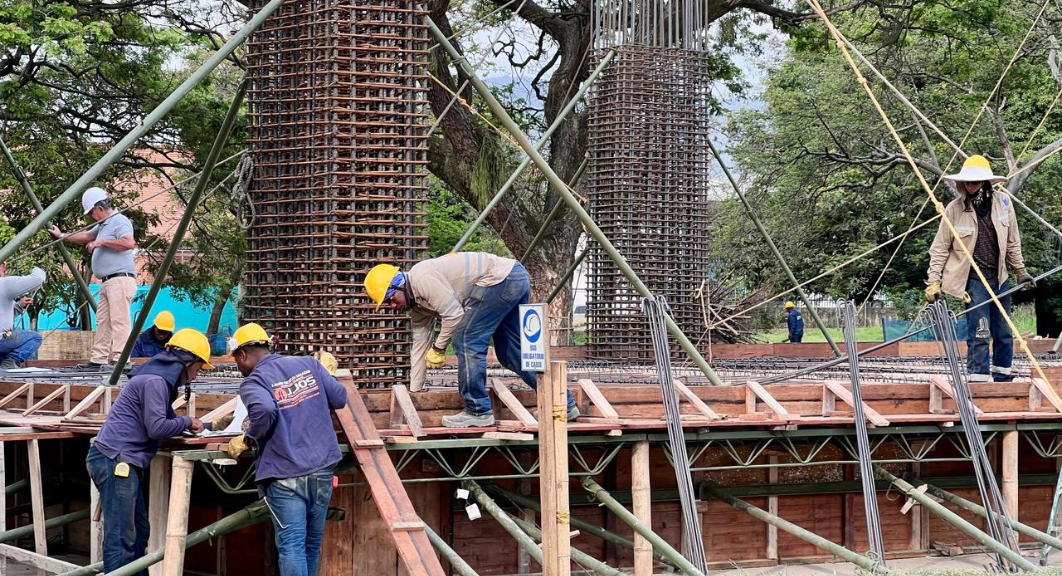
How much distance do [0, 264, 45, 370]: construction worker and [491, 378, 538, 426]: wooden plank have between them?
5.83 m

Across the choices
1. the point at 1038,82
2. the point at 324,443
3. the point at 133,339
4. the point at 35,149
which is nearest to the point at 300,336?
the point at 133,339

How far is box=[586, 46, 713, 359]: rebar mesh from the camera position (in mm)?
16156

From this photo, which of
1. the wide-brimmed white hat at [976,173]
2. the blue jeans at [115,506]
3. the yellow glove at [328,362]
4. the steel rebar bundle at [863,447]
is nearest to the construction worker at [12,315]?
the yellow glove at [328,362]

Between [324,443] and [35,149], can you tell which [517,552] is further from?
[35,149]

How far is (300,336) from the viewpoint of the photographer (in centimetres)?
979

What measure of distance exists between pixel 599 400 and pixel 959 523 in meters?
2.91

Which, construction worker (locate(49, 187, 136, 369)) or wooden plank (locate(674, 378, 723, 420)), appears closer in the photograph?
wooden plank (locate(674, 378, 723, 420))

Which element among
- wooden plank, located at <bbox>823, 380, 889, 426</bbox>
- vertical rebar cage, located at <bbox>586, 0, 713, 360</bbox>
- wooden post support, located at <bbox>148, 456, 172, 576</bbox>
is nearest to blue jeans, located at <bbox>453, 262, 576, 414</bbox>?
wooden post support, located at <bbox>148, 456, 172, 576</bbox>

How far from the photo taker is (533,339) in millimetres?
7000

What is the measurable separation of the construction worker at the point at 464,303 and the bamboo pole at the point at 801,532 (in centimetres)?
257

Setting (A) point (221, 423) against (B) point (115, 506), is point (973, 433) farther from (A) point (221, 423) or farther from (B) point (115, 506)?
(B) point (115, 506)

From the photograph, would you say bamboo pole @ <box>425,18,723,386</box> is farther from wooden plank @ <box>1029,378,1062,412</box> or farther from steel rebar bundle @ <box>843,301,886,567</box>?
wooden plank @ <box>1029,378,1062,412</box>

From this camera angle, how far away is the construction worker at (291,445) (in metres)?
7.57

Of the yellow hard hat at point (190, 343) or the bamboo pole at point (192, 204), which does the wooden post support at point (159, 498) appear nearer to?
the yellow hard hat at point (190, 343)
